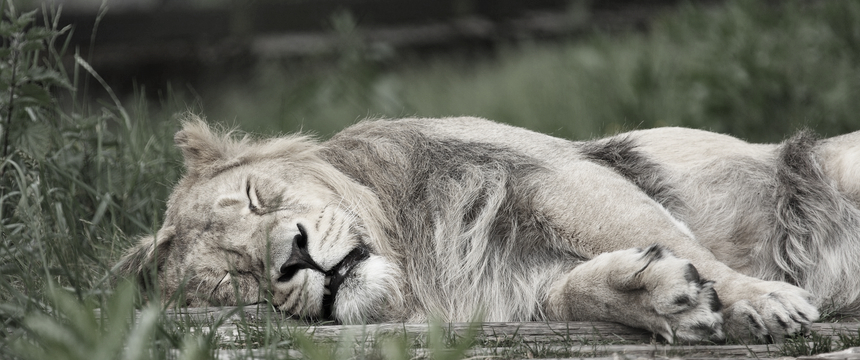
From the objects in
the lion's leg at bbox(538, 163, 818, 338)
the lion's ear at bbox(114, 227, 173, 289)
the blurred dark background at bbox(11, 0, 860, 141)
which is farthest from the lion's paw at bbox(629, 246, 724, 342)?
the blurred dark background at bbox(11, 0, 860, 141)

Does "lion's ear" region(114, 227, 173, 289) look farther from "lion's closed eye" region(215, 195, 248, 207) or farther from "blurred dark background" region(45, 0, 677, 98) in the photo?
"blurred dark background" region(45, 0, 677, 98)

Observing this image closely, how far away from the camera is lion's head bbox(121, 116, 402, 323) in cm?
340

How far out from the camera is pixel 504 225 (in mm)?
3732

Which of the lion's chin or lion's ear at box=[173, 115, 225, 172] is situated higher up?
lion's ear at box=[173, 115, 225, 172]

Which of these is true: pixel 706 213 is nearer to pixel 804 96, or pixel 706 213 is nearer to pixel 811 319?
pixel 811 319

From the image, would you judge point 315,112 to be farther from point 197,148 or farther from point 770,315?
point 770,315

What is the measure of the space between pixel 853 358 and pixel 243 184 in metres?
2.57

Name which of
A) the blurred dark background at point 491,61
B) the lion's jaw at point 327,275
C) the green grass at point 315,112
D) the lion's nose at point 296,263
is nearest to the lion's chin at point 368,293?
the lion's jaw at point 327,275

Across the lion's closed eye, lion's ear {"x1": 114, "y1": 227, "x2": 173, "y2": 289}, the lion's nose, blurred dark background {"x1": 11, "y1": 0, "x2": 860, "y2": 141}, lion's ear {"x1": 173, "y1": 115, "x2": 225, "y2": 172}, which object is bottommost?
the lion's nose

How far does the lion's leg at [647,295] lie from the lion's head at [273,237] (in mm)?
812

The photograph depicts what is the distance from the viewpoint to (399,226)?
387 centimetres

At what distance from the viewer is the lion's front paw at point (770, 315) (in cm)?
292

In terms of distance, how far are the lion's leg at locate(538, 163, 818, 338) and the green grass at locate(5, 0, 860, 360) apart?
20 cm

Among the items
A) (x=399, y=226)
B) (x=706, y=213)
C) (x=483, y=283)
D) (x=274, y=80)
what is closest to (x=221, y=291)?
(x=399, y=226)
